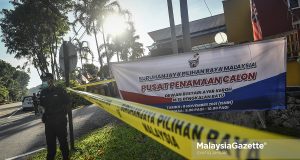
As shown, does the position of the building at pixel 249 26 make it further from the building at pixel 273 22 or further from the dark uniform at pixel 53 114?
the dark uniform at pixel 53 114

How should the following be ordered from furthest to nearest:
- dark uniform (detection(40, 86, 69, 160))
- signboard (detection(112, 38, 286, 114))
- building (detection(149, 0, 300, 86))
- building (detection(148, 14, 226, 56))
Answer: building (detection(148, 14, 226, 56)) < building (detection(149, 0, 300, 86)) < signboard (detection(112, 38, 286, 114)) < dark uniform (detection(40, 86, 69, 160))

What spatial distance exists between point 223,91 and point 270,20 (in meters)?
14.5

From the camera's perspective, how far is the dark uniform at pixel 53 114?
6734mm

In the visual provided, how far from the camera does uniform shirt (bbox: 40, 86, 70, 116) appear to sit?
6750mm

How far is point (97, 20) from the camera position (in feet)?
139

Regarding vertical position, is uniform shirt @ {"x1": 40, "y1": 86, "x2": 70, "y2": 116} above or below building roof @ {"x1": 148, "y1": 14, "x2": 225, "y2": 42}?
below

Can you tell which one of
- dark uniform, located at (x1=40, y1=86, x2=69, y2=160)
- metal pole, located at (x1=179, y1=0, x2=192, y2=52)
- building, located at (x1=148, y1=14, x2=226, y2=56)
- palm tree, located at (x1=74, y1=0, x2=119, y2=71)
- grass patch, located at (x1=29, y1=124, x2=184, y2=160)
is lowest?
grass patch, located at (x1=29, y1=124, x2=184, y2=160)

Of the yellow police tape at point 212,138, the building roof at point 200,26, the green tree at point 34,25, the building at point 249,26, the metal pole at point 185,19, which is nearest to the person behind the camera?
the yellow police tape at point 212,138

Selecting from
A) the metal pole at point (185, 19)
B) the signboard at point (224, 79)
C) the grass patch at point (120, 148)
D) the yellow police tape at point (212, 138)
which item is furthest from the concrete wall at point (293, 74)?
the yellow police tape at point (212, 138)

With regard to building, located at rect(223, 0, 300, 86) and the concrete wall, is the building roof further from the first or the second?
the concrete wall

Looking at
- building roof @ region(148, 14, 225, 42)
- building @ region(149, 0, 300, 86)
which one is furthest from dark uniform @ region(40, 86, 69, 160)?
building roof @ region(148, 14, 225, 42)

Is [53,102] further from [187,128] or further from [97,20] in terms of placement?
[97,20]

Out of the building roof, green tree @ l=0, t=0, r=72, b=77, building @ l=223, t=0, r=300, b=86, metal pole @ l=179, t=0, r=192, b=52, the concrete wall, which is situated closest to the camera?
metal pole @ l=179, t=0, r=192, b=52

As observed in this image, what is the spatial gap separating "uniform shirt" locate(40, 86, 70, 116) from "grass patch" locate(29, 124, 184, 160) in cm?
143
